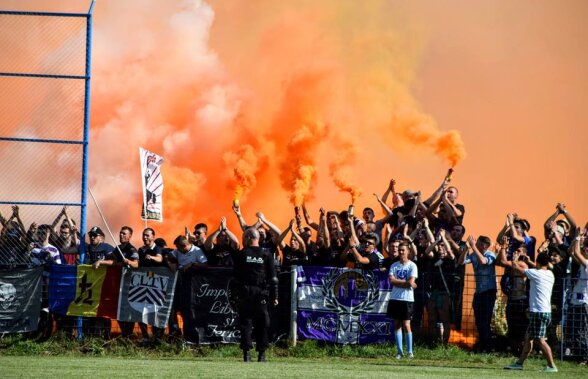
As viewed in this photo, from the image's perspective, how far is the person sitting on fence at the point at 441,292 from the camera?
20.8 meters

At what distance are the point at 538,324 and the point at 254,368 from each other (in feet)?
14.9

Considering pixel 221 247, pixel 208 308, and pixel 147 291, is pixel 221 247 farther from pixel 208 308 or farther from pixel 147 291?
pixel 147 291

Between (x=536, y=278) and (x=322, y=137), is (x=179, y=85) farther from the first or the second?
(x=536, y=278)

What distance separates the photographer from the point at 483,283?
2075 cm

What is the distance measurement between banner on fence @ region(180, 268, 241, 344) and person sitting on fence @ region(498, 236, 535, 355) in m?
4.76

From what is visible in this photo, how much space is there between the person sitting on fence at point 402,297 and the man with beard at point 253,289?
2.23 m

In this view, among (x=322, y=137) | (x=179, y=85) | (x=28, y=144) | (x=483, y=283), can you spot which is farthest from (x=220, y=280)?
(x=179, y=85)

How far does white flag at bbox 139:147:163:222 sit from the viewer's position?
22.4m

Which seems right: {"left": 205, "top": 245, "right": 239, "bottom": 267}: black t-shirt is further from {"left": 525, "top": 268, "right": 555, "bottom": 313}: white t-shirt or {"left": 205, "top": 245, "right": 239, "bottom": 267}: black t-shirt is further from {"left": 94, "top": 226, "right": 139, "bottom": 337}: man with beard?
{"left": 525, "top": 268, "right": 555, "bottom": 313}: white t-shirt

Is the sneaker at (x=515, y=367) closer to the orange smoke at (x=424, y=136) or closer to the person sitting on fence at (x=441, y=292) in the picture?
the person sitting on fence at (x=441, y=292)

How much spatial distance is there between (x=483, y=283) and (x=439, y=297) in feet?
2.66

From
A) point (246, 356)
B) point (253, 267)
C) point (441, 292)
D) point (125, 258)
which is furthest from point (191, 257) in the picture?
point (441, 292)

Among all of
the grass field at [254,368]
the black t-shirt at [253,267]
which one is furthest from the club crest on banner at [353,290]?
the black t-shirt at [253,267]

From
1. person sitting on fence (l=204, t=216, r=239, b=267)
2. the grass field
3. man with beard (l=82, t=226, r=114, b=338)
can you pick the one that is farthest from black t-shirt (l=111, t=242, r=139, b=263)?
the grass field
